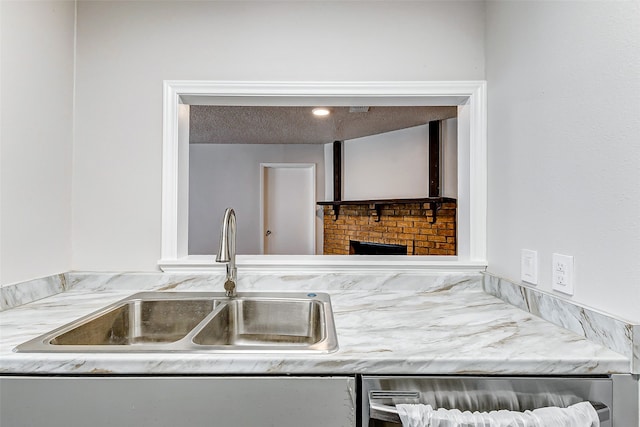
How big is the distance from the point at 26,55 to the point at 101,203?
0.59 metres

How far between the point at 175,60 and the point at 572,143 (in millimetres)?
1502

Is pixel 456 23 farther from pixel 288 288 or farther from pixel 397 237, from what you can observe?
pixel 397 237

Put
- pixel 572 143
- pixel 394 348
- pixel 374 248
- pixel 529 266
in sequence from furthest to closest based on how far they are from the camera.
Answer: pixel 374 248
pixel 529 266
pixel 572 143
pixel 394 348

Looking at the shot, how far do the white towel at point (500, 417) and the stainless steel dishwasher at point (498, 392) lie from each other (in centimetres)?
3

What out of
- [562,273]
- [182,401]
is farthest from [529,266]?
[182,401]

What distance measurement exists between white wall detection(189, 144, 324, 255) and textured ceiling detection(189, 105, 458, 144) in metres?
0.26

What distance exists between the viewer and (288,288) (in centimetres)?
158

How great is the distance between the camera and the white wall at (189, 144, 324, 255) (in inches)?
230

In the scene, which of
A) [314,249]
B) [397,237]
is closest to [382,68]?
[397,237]

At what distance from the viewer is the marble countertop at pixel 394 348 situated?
88 cm

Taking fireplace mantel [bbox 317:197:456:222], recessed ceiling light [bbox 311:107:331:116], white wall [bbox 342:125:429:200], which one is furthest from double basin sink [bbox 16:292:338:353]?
white wall [bbox 342:125:429:200]

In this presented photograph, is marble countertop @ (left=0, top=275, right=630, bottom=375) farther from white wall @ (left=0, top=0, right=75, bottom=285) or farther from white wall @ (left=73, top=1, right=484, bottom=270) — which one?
white wall @ (left=73, top=1, right=484, bottom=270)

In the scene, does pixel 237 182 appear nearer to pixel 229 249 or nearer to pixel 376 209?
pixel 376 209

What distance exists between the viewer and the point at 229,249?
1386 millimetres
